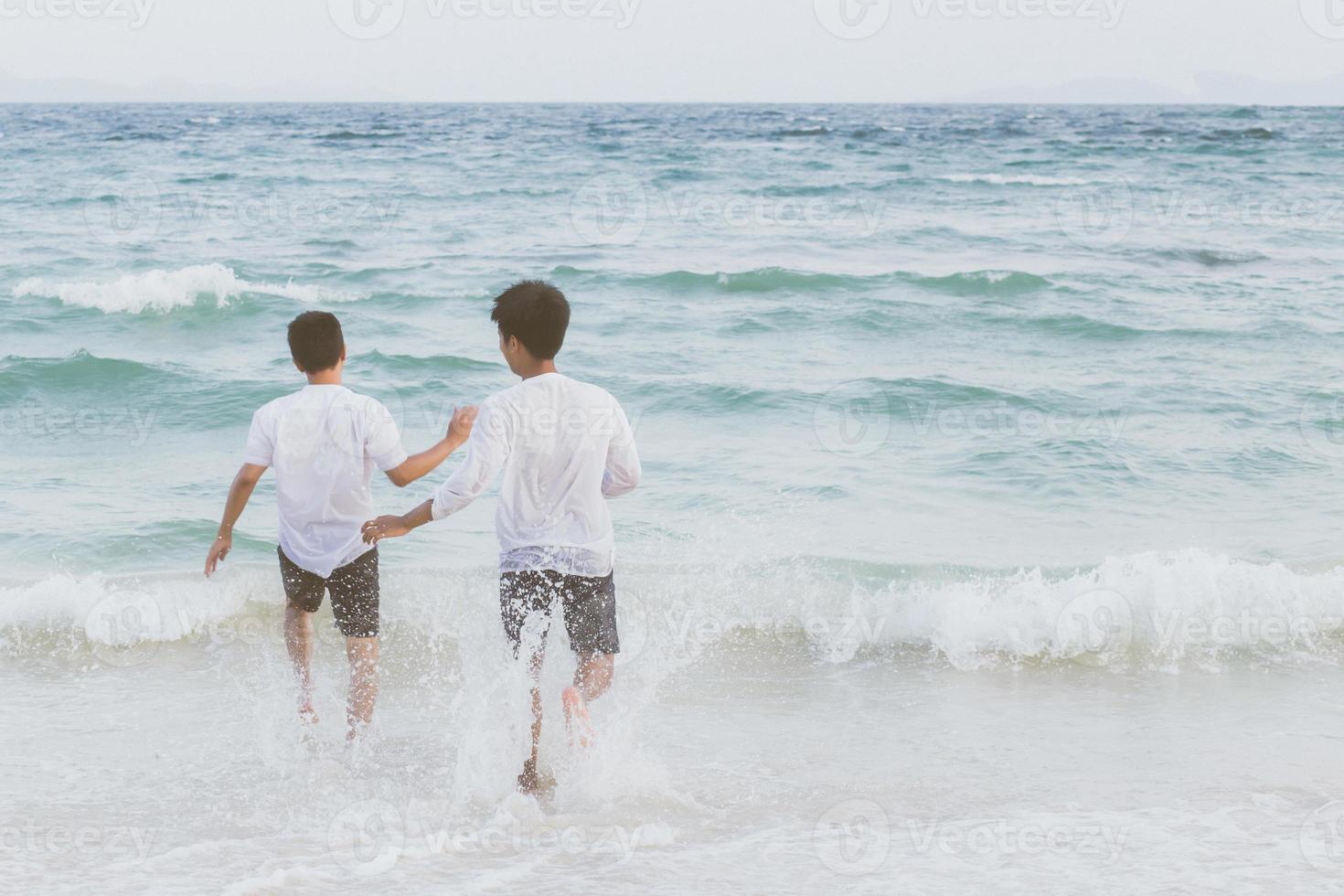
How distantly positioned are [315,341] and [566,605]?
118 centimetres

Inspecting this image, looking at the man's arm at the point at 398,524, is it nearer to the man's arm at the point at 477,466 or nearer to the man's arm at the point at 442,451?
the man's arm at the point at 477,466

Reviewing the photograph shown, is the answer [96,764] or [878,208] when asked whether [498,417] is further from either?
[878,208]

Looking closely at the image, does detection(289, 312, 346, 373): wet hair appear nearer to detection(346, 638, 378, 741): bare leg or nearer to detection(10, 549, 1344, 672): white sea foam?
detection(346, 638, 378, 741): bare leg

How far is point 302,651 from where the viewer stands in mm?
4277

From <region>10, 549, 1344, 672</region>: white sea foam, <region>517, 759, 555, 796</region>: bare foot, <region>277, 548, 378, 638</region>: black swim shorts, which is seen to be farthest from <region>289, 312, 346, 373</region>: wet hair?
<region>10, 549, 1344, 672</region>: white sea foam

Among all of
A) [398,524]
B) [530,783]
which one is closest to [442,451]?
[398,524]

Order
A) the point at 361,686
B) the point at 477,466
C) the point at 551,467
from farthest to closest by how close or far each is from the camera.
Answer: the point at 361,686
the point at 551,467
the point at 477,466

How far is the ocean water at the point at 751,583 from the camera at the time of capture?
3672 millimetres

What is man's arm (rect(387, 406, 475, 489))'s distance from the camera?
3.61 metres

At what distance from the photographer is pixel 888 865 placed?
3502 mm

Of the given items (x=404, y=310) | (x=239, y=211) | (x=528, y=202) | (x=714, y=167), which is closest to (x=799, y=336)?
(x=404, y=310)

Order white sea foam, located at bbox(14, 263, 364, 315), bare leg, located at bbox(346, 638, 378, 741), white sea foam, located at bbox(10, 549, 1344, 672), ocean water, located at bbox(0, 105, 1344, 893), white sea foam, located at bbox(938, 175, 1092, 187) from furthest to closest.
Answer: white sea foam, located at bbox(938, 175, 1092, 187) → white sea foam, located at bbox(14, 263, 364, 315) → white sea foam, located at bbox(10, 549, 1344, 672) → bare leg, located at bbox(346, 638, 378, 741) → ocean water, located at bbox(0, 105, 1344, 893)

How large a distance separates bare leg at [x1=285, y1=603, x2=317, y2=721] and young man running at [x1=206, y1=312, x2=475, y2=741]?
0.14m

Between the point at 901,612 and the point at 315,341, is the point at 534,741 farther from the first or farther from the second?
the point at 901,612
